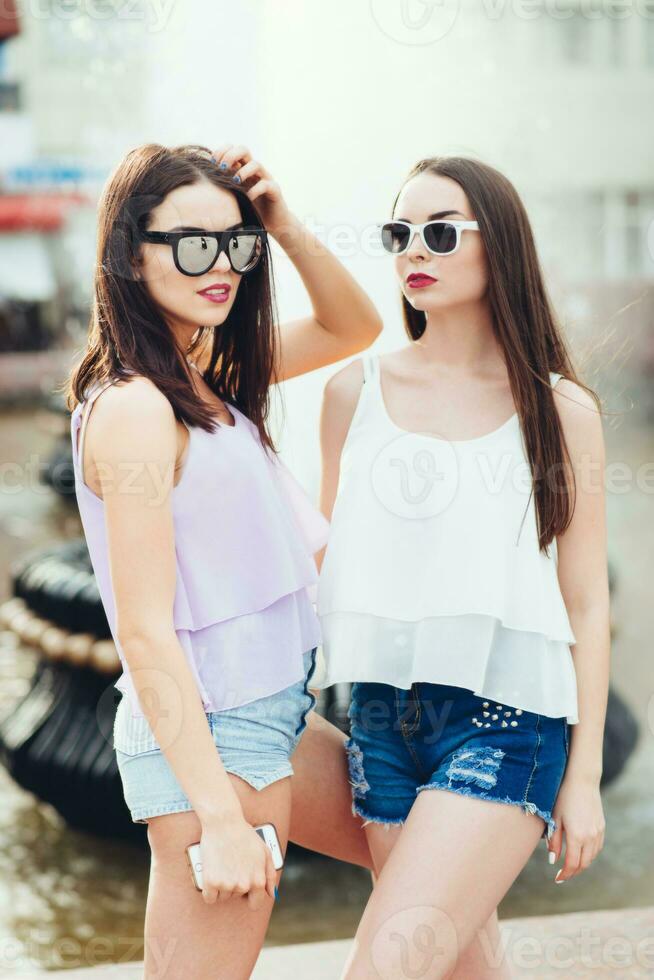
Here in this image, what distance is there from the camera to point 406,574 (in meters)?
1.75

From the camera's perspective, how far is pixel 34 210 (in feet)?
68.5

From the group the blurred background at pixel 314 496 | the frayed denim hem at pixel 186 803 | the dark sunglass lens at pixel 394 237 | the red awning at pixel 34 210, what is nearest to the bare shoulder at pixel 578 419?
the blurred background at pixel 314 496

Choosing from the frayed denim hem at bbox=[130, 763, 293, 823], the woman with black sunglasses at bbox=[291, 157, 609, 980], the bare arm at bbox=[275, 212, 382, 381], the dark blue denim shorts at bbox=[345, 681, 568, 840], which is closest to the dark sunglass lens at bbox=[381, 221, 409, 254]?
the woman with black sunglasses at bbox=[291, 157, 609, 980]

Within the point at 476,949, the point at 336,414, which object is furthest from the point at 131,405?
the point at 476,949

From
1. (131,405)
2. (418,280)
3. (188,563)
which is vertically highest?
(418,280)

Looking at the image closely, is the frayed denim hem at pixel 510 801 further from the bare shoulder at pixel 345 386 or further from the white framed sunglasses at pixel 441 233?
the white framed sunglasses at pixel 441 233

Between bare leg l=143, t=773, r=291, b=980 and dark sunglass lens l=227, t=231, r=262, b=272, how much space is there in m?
0.74

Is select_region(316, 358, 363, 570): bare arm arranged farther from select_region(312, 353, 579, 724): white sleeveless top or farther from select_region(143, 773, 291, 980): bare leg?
select_region(143, 773, 291, 980): bare leg

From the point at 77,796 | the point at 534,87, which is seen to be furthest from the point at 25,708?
the point at 534,87

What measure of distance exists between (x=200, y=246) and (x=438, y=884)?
96 cm

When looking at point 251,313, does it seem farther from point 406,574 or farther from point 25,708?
point 25,708

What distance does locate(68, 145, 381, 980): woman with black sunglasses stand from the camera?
1482 millimetres

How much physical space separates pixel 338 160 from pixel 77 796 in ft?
8.25

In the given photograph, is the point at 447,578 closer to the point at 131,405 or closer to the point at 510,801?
the point at 510,801
